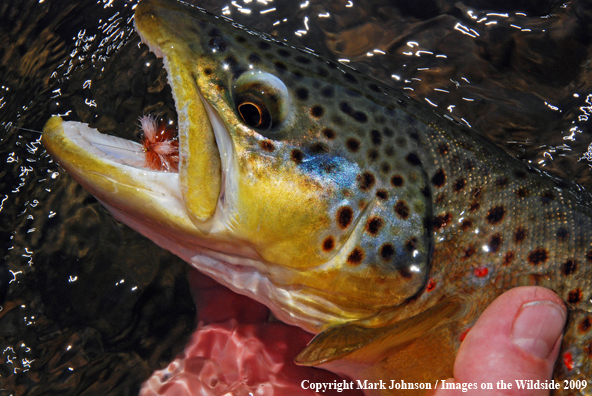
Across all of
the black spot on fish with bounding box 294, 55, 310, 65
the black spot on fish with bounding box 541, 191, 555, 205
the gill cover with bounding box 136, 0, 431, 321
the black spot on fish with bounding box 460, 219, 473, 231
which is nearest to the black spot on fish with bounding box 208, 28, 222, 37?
the gill cover with bounding box 136, 0, 431, 321

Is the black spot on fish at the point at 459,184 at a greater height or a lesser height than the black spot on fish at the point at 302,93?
lesser

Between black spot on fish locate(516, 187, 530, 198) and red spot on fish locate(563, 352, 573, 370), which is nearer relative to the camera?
red spot on fish locate(563, 352, 573, 370)

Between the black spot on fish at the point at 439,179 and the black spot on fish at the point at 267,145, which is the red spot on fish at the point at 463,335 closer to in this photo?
the black spot on fish at the point at 439,179

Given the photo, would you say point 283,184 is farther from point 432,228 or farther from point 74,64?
point 74,64

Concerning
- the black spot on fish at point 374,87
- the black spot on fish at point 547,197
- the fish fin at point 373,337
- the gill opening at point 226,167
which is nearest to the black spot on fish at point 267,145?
the gill opening at point 226,167

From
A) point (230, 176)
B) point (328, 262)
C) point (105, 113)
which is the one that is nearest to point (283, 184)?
point (230, 176)

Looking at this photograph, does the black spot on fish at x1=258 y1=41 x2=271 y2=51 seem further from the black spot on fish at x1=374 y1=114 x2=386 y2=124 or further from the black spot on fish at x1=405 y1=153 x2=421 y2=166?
the black spot on fish at x1=405 y1=153 x2=421 y2=166

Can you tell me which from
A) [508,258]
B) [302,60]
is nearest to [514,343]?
[508,258]
